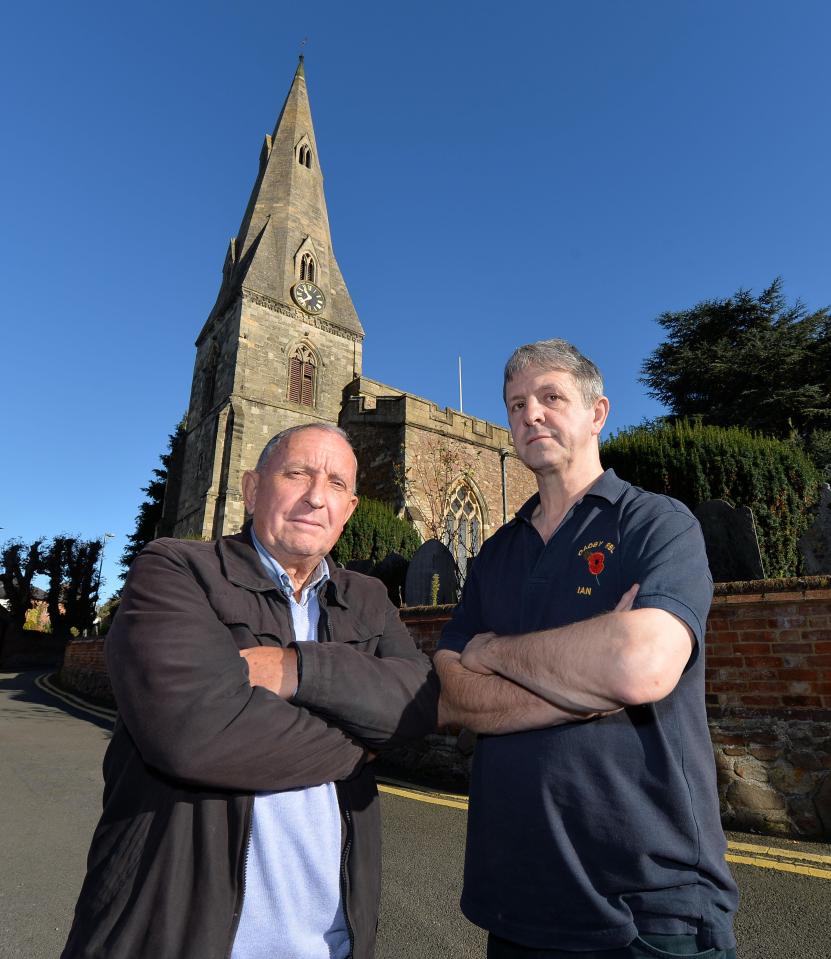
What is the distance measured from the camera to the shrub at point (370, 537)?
13.9m

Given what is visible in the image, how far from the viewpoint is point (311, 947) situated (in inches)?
57.7

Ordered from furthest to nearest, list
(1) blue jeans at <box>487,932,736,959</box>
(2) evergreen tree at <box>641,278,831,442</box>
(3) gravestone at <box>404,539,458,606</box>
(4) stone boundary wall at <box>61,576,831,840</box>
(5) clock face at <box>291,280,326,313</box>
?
(5) clock face at <box>291,280,326,313</box> < (2) evergreen tree at <box>641,278,831,442</box> < (3) gravestone at <box>404,539,458,606</box> < (4) stone boundary wall at <box>61,576,831,840</box> < (1) blue jeans at <box>487,932,736,959</box>

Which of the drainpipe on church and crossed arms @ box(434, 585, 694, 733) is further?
the drainpipe on church

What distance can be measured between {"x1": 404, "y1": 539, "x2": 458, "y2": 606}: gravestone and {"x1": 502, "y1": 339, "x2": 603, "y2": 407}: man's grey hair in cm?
548

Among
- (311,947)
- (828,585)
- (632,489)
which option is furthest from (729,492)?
(311,947)

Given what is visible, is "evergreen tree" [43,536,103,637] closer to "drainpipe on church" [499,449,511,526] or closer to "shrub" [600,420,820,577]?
"drainpipe on church" [499,449,511,526]

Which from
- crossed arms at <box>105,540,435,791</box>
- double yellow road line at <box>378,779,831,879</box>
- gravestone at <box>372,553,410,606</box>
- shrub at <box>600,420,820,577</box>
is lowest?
double yellow road line at <box>378,779,831,879</box>

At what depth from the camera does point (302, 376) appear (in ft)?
91.0

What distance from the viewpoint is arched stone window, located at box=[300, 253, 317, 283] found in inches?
1205

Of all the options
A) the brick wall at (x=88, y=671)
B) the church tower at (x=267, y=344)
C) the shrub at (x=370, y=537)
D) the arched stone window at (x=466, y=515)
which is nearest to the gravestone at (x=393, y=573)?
the shrub at (x=370, y=537)

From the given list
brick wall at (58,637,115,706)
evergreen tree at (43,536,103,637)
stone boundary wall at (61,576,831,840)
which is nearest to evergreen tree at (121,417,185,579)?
evergreen tree at (43,536,103,637)

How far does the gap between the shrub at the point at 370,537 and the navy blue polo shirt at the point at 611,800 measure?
1191 cm

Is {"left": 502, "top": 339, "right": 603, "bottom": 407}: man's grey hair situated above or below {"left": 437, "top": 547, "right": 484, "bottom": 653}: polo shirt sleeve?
above

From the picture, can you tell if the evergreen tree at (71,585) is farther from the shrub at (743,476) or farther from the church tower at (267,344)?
the shrub at (743,476)
